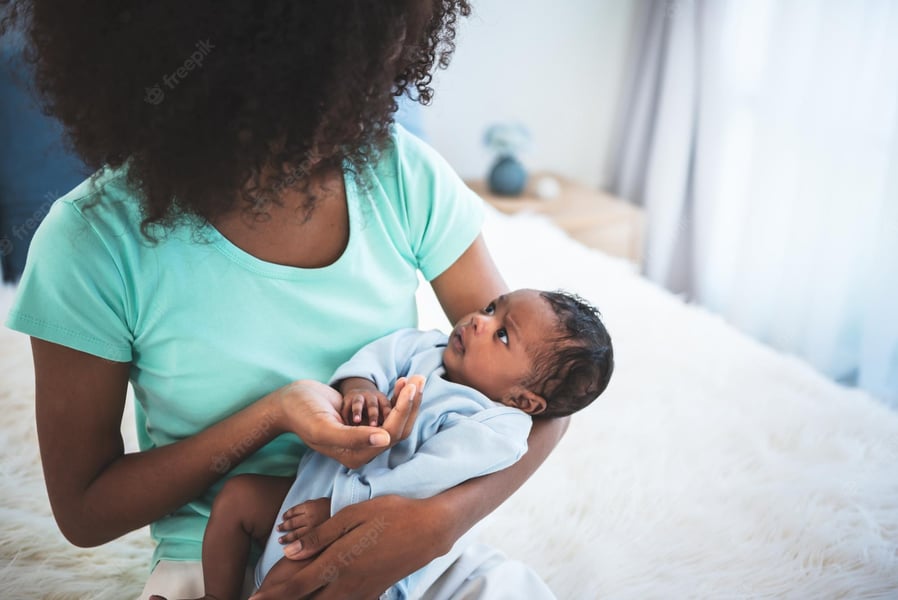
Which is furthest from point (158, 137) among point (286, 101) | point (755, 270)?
point (755, 270)

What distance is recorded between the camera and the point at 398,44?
782 millimetres

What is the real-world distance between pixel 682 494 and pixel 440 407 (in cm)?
60

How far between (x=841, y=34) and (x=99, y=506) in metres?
2.54

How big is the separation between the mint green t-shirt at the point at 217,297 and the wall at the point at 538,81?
2016mm

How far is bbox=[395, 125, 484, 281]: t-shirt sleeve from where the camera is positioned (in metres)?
1.06

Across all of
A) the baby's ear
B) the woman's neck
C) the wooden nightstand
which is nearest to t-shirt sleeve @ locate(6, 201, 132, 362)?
the woman's neck

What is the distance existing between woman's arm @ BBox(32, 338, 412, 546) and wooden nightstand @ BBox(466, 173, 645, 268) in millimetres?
2043

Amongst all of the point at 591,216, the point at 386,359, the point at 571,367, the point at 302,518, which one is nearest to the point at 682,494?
the point at 571,367

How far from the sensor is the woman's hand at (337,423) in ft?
2.63

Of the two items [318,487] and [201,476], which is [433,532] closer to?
[318,487]

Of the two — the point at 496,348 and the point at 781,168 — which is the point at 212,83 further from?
the point at 781,168

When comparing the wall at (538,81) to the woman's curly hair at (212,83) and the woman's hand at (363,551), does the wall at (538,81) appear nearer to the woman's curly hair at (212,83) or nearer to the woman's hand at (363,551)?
the woman's curly hair at (212,83)

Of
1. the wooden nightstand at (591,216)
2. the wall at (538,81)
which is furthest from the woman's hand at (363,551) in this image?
the wall at (538,81)

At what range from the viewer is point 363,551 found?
2.68 ft
